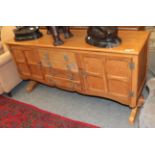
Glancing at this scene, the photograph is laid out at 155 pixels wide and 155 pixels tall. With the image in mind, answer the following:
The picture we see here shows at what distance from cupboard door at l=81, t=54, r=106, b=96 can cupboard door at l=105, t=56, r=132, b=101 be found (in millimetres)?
63

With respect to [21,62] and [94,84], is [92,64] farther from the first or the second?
[21,62]

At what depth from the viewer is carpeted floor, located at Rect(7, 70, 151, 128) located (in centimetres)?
174

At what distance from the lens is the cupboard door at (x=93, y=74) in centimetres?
152

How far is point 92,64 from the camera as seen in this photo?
156cm

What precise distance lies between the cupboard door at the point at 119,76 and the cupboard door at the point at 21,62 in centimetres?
106

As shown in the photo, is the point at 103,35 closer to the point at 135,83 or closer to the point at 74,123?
the point at 135,83

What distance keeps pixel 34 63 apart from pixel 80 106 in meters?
0.73

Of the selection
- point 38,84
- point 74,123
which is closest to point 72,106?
point 74,123

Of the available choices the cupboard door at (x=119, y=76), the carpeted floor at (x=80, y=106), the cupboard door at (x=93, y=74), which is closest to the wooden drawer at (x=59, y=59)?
the cupboard door at (x=93, y=74)

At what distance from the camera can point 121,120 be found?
67.2 inches

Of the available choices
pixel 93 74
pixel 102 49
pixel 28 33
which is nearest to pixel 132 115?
pixel 93 74

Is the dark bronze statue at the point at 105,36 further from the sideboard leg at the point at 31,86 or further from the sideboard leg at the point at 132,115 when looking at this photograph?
the sideboard leg at the point at 31,86

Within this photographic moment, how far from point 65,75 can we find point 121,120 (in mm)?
732

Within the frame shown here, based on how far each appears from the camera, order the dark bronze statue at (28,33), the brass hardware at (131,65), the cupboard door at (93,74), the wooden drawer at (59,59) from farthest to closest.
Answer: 1. the dark bronze statue at (28,33)
2. the wooden drawer at (59,59)
3. the cupboard door at (93,74)
4. the brass hardware at (131,65)
